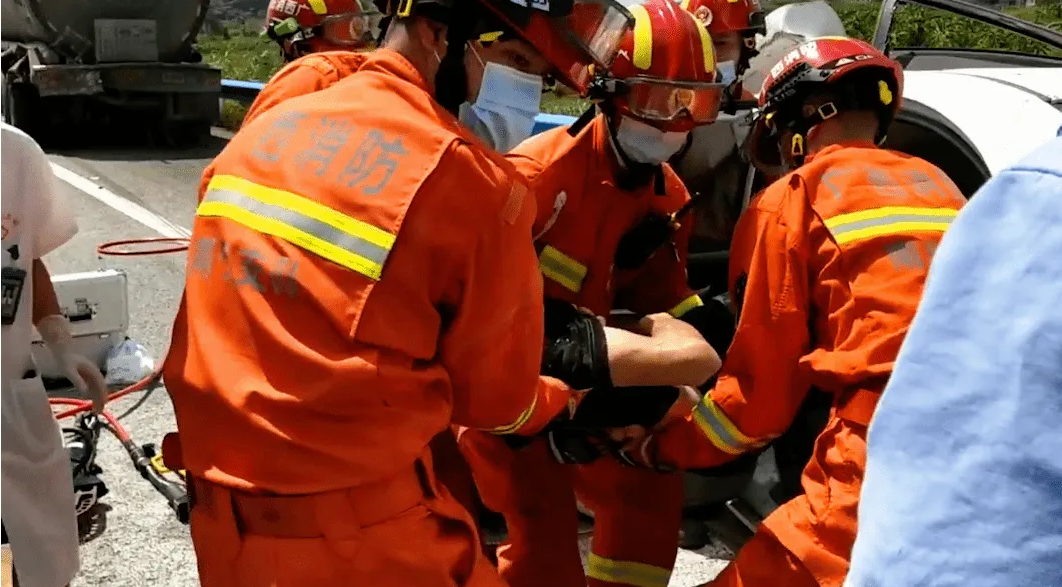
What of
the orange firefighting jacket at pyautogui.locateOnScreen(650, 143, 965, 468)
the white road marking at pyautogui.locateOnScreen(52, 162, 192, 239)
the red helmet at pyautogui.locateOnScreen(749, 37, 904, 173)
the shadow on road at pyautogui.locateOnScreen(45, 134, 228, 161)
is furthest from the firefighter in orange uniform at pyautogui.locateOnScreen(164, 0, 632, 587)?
the shadow on road at pyautogui.locateOnScreen(45, 134, 228, 161)

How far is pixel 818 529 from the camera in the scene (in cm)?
225

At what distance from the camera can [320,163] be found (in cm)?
168

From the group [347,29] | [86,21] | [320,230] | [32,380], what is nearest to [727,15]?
[347,29]

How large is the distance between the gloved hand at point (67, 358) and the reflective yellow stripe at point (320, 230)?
4.07 ft

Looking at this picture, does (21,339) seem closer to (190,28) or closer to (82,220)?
(82,220)

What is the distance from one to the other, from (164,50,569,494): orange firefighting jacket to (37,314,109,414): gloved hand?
1008mm

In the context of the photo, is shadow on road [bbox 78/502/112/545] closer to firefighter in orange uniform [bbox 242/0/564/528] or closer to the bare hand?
the bare hand

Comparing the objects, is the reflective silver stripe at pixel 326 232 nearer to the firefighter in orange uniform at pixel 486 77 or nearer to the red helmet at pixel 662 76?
the firefighter in orange uniform at pixel 486 77

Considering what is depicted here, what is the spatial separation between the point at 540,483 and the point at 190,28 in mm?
11322

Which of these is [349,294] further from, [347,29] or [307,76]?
[347,29]

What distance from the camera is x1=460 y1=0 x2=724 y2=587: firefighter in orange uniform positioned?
9.73ft

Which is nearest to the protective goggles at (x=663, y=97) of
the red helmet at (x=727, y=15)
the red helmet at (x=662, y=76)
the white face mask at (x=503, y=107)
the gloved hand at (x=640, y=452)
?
the red helmet at (x=662, y=76)

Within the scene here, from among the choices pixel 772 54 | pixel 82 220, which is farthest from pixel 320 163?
pixel 82 220

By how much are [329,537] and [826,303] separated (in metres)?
1.18
